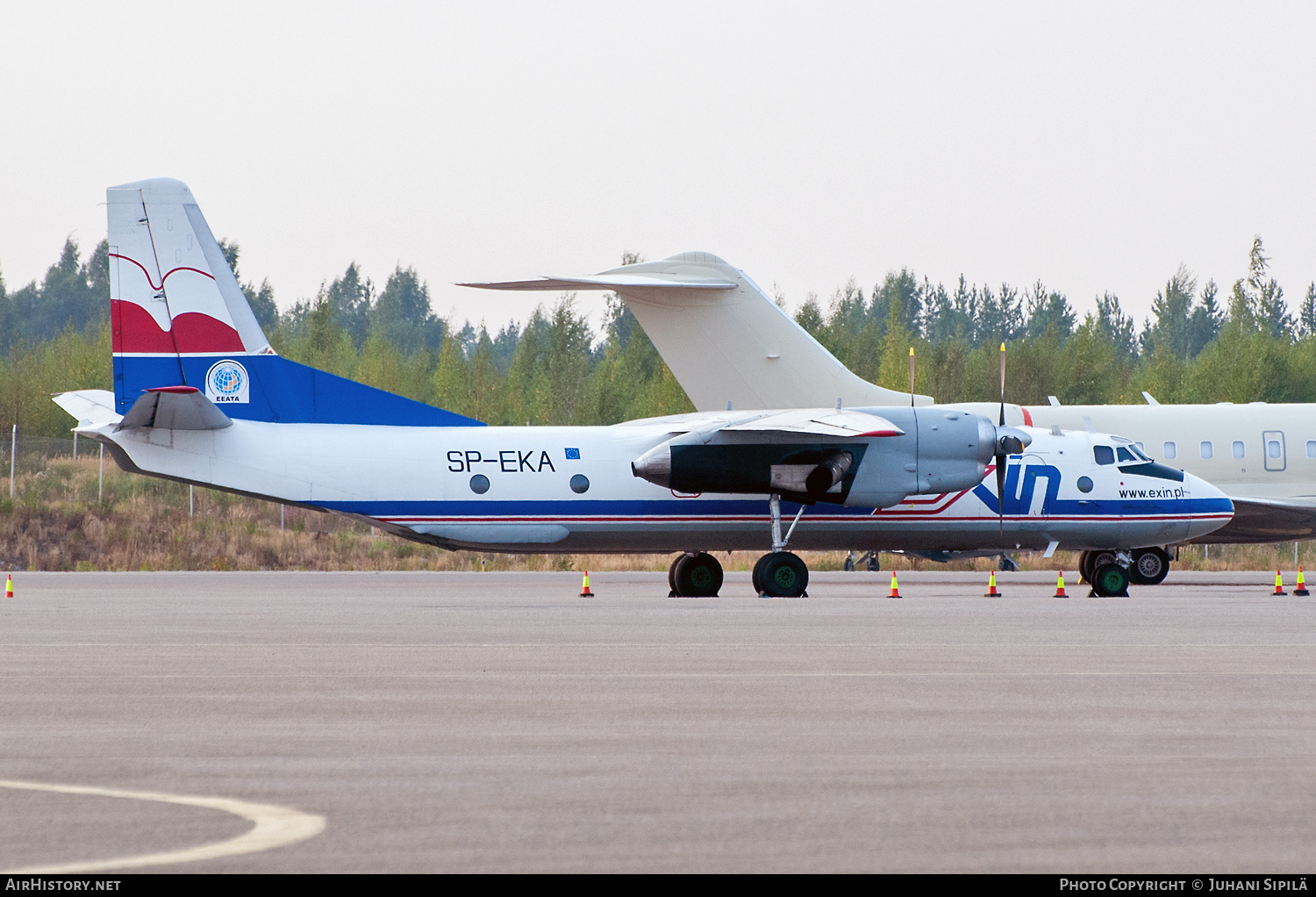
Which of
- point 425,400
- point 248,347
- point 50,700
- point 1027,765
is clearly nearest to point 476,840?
point 1027,765

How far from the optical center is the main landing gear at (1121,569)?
28.4 m

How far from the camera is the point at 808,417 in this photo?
27.6 meters

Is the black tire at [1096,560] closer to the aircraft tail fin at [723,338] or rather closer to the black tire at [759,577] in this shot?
the aircraft tail fin at [723,338]

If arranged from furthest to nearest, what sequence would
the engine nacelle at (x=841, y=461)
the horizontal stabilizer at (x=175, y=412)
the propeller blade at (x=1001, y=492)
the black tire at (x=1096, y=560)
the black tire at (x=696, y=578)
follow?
the black tire at (x=1096, y=560)
the black tire at (x=696, y=578)
the propeller blade at (x=1001, y=492)
the engine nacelle at (x=841, y=461)
the horizontal stabilizer at (x=175, y=412)

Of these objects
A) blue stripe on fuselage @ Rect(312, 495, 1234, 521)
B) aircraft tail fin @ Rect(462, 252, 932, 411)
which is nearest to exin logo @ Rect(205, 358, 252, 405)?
blue stripe on fuselage @ Rect(312, 495, 1234, 521)

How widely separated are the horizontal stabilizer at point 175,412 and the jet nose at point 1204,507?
1791 cm

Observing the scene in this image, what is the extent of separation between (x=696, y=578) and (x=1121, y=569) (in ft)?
25.3

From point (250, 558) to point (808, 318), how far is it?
106 ft

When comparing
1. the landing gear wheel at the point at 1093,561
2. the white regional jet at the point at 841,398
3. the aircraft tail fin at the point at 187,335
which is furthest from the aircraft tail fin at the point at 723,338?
the aircraft tail fin at the point at 187,335

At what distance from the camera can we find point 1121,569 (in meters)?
28.6

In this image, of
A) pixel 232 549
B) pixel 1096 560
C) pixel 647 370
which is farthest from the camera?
pixel 647 370

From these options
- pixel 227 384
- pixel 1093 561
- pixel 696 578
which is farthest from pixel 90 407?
pixel 1093 561

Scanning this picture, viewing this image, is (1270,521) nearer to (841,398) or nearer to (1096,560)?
(1096,560)

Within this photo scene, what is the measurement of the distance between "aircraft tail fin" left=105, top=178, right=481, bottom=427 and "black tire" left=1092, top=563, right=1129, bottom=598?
12760 mm
